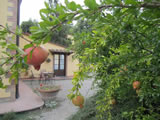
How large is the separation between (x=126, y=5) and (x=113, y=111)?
175cm

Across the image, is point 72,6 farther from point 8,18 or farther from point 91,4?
point 8,18

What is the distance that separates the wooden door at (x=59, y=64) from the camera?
11203 mm

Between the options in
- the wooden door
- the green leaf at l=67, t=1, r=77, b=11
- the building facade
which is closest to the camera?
the green leaf at l=67, t=1, r=77, b=11

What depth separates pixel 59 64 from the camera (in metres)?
11.3

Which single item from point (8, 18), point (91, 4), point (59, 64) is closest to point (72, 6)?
point (91, 4)

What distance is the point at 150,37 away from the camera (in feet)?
2.93

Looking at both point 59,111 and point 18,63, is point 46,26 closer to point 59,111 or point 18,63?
point 18,63

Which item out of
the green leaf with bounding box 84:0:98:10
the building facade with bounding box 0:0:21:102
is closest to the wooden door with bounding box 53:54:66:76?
the building facade with bounding box 0:0:21:102

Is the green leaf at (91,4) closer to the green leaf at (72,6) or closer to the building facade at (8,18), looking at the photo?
the green leaf at (72,6)

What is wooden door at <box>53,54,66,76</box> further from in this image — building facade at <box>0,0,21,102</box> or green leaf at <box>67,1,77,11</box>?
green leaf at <box>67,1,77,11</box>

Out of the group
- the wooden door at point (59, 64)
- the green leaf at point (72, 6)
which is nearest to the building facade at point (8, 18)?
the green leaf at point (72, 6)

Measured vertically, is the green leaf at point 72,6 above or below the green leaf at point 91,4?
below

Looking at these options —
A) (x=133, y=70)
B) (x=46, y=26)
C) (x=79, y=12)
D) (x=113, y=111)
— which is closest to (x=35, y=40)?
(x=46, y=26)

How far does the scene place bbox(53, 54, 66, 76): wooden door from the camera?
11.2m
